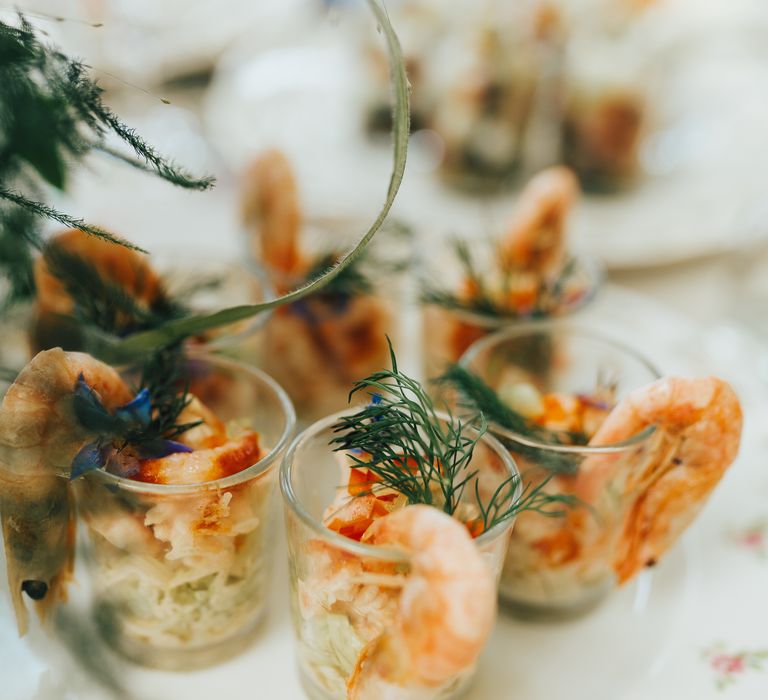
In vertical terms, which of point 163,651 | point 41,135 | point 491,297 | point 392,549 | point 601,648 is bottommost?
point 601,648

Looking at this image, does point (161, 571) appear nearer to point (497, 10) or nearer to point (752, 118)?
point (497, 10)

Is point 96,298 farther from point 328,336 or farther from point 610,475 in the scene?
point 610,475

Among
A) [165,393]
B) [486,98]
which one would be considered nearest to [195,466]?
[165,393]

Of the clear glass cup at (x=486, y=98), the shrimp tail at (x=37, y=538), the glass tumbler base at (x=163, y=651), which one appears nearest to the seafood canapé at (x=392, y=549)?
the glass tumbler base at (x=163, y=651)

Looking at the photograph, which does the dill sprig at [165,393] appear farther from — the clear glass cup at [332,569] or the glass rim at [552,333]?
the glass rim at [552,333]

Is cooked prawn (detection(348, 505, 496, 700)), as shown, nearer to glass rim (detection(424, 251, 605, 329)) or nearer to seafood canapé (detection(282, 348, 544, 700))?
seafood canapé (detection(282, 348, 544, 700))

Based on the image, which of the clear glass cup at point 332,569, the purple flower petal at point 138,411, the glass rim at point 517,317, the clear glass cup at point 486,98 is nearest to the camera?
the clear glass cup at point 332,569

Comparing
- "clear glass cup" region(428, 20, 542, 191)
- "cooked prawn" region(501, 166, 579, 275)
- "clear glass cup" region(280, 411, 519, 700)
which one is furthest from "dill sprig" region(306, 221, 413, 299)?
"clear glass cup" region(428, 20, 542, 191)
